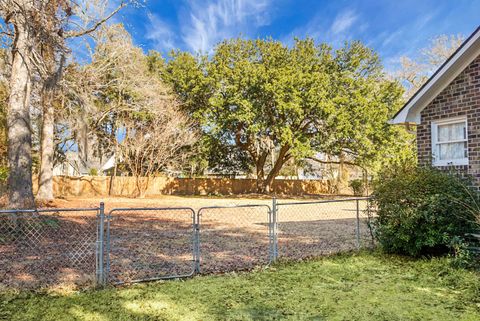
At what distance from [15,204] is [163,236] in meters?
4.07

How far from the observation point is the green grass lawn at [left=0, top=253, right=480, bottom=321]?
4.14m

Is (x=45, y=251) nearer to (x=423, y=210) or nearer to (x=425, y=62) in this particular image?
(x=423, y=210)

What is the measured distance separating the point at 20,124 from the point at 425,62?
100 ft

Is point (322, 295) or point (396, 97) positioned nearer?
point (322, 295)

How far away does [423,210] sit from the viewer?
21.7 feet

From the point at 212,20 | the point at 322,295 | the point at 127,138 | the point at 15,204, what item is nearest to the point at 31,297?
the point at 322,295

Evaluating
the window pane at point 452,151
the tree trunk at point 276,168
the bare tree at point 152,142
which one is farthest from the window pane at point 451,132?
the tree trunk at point 276,168

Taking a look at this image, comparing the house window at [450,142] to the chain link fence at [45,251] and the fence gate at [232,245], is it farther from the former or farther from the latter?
the chain link fence at [45,251]

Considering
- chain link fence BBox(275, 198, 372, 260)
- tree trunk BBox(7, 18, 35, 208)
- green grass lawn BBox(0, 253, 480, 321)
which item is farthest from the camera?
tree trunk BBox(7, 18, 35, 208)

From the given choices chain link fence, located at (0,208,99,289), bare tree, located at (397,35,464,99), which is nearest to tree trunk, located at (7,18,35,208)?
chain link fence, located at (0,208,99,289)

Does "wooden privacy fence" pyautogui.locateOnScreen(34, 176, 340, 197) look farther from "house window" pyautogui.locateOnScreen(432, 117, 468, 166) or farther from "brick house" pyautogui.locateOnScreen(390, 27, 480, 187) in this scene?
"house window" pyautogui.locateOnScreen(432, 117, 468, 166)

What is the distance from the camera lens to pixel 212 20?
82.0 ft

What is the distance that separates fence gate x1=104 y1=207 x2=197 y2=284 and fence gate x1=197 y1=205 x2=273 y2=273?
343 mm

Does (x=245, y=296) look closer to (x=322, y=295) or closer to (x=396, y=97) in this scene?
(x=322, y=295)
